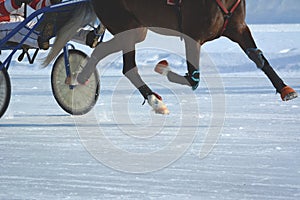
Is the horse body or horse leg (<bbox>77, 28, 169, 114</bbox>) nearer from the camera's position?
the horse body

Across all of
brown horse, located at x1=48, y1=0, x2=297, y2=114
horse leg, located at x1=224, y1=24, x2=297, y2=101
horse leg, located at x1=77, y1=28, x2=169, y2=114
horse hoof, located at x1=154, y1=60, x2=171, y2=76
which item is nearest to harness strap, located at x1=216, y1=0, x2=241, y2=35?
brown horse, located at x1=48, y1=0, x2=297, y2=114

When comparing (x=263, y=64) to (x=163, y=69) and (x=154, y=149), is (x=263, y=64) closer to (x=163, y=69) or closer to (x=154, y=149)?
(x=163, y=69)

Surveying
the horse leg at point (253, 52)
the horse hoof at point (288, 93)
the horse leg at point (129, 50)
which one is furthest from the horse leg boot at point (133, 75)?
the horse hoof at point (288, 93)

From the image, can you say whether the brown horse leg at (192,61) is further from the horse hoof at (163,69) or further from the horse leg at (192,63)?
the horse hoof at (163,69)

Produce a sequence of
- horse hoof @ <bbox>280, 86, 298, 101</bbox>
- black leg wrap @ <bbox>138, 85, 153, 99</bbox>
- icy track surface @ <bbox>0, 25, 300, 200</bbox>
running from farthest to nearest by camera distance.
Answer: black leg wrap @ <bbox>138, 85, 153, 99</bbox> → horse hoof @ <bbox>280, 86, 298, 101</bbox> → icy track surface @ <bbox>0, 25, 300, 200</bbox>

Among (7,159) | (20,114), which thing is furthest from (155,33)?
→ (20,114)

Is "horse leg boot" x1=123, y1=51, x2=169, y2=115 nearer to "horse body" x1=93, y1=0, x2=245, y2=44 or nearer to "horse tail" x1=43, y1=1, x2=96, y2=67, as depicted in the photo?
"horse body" x1=93, y1=0, x2=245, y2=44

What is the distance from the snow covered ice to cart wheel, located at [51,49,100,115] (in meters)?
0.13

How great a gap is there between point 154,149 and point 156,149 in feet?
0.04

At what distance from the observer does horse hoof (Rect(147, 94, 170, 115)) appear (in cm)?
488

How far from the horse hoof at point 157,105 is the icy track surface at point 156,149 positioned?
11.8 inches

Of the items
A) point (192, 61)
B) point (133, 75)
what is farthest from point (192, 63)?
point (133, 75)

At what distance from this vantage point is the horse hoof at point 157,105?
488 cm

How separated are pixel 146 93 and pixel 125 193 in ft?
4.17
